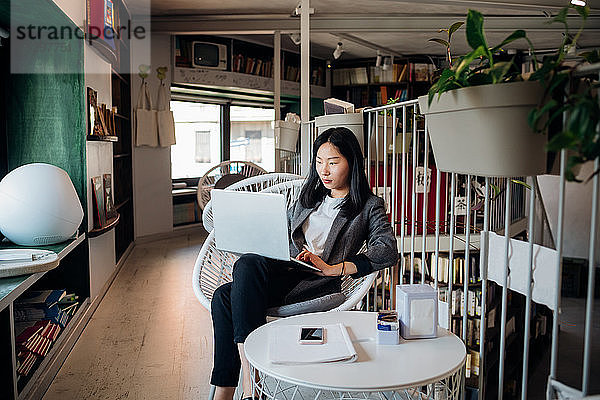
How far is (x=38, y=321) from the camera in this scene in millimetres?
3016

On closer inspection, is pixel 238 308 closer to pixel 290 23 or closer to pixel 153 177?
pixel 290 23

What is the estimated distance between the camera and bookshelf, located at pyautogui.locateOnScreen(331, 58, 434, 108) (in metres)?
9.05

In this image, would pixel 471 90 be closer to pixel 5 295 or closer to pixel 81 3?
pixel 5 295

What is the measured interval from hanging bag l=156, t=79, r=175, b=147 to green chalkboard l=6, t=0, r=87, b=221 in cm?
337

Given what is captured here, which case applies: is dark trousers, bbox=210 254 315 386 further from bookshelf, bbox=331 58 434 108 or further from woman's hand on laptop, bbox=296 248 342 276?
bookshelf, bbox=331 58 434 108

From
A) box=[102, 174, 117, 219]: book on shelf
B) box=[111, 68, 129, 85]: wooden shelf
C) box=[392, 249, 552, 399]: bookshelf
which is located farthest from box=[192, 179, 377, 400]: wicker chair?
box=[111, 68, 129, 85]: wooden shelf

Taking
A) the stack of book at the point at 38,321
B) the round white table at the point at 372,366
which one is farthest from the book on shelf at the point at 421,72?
the round white table at the point at 372,366

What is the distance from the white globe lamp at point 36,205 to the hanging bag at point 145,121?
387 cm

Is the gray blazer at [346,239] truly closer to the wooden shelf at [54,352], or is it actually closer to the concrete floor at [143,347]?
the concrete floor at [143,347]

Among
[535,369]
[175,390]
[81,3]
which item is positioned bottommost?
[535,369]

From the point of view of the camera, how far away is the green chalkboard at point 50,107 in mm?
3430

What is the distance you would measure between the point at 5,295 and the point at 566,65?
1.95m

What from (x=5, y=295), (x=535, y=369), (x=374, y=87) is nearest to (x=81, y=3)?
(x=5, y=295)

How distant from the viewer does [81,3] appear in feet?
12.0
